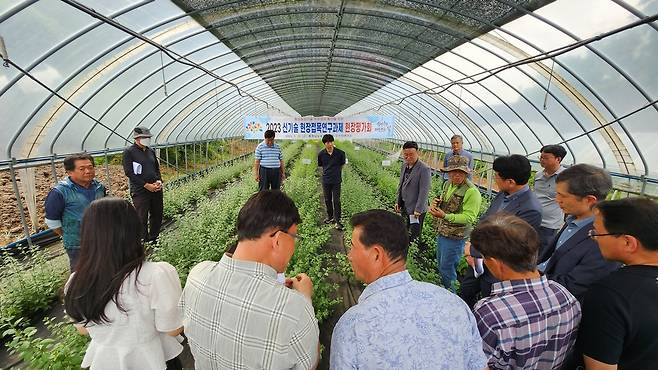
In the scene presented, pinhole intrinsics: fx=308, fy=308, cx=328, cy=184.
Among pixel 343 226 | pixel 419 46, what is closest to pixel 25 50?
pixel 343 226

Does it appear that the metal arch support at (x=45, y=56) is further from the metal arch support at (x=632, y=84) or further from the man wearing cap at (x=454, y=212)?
the metal arch support at (x=632, y=84)

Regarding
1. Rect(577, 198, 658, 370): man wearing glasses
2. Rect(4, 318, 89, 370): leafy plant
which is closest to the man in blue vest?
Rect(4, 318, 89, 370): leafy plant

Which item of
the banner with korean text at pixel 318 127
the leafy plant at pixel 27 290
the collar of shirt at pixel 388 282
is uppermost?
the banner with korean text at pixel 318 127

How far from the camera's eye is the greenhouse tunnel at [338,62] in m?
4.60

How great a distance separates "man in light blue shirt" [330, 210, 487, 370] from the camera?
1.13 metres

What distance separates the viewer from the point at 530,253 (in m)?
1.47

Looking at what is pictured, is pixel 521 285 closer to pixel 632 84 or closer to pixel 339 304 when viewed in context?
pixel 339 304

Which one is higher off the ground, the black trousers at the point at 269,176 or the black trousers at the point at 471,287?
the black trousers at the point at 269,176

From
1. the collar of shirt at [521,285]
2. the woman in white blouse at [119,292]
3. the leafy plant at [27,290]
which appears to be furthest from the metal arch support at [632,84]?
the leafy plant at [27,290]

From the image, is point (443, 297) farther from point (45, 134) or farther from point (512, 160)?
point (45, 134)

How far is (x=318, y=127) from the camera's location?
13.5 meters

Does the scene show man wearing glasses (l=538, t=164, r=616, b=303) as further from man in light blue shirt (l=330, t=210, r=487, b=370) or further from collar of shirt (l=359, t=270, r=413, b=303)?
collar of shirt (l=359, t=270, r=413, b=303)

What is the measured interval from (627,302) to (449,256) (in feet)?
7.36

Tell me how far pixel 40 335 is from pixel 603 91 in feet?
30.1
